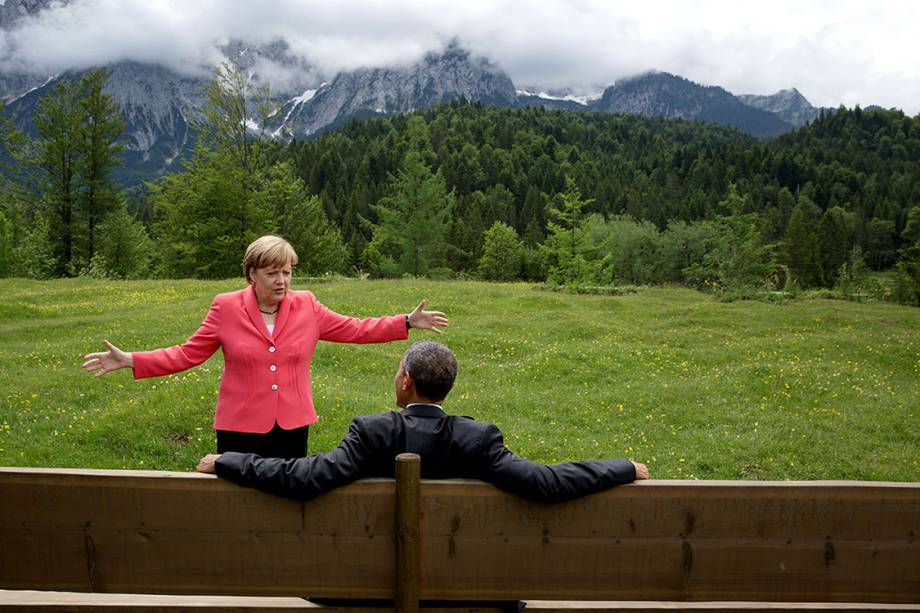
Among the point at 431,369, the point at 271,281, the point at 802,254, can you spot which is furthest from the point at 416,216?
the point at 802,254

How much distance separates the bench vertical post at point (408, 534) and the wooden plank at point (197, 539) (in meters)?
0.07

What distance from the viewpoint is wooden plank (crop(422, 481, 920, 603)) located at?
2967mm

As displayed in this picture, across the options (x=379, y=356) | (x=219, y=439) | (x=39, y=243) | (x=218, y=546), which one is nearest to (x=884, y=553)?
(x=218, y=546)

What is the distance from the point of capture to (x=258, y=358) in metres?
5.09

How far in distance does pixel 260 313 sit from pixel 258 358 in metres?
0.35

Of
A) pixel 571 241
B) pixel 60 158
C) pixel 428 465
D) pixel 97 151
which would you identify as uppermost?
pixel 97 151

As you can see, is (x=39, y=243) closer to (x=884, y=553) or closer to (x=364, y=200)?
(x=884, y=553)

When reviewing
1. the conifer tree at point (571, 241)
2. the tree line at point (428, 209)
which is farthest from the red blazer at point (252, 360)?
the conifer tree at point (571, 241)

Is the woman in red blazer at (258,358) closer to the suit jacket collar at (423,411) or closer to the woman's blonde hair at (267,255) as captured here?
the woman's blonde hair at (267,255)

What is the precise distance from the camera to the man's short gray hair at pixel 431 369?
143 inches

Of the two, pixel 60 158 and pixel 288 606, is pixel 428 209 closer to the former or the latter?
pixel 60 158

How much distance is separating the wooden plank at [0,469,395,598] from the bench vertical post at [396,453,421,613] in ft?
0.22

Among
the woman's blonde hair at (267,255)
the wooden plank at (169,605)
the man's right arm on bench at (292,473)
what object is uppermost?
the woman's blonde hair at (267,255)

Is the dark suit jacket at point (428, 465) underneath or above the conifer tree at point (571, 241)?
underneath
